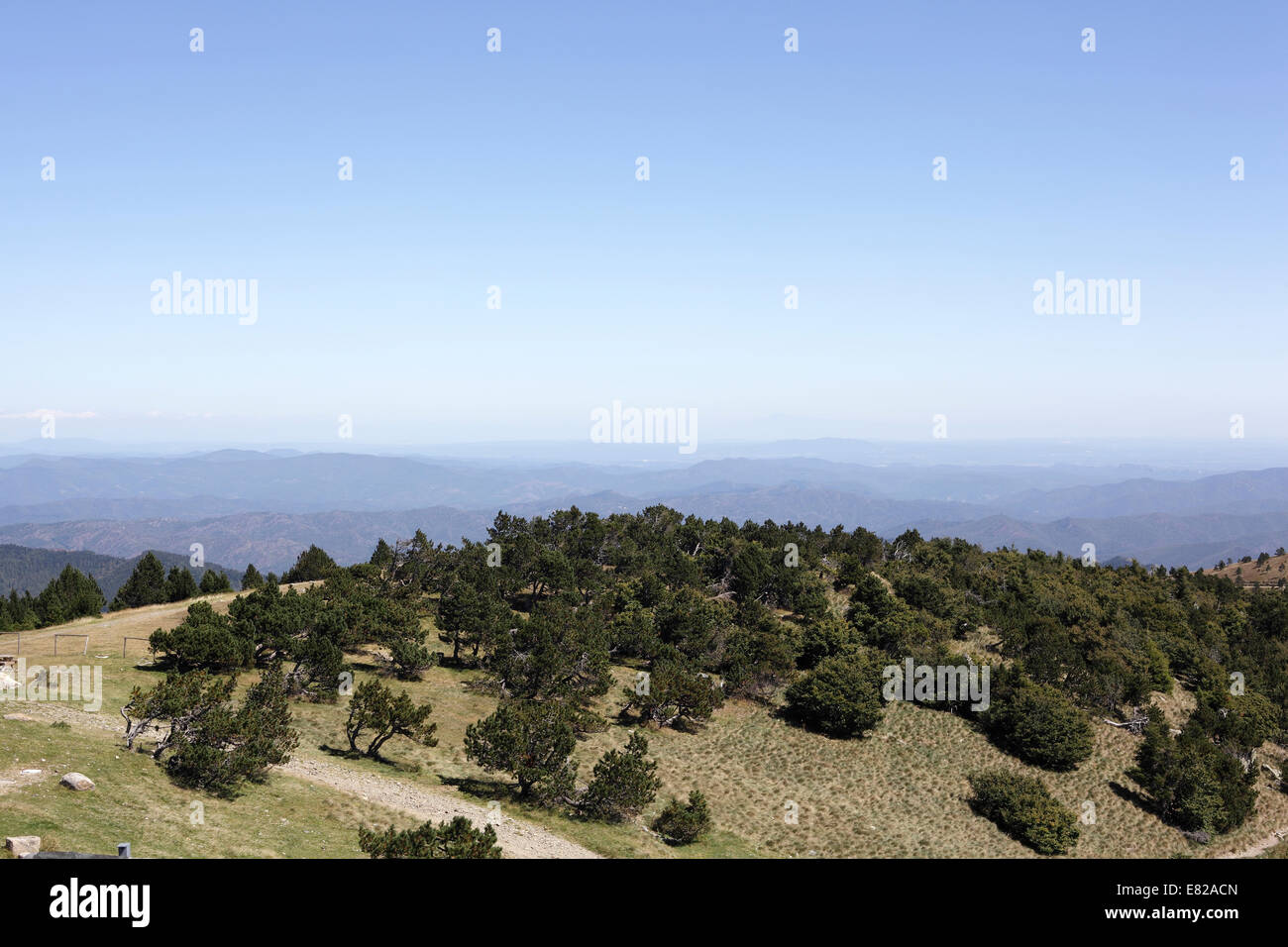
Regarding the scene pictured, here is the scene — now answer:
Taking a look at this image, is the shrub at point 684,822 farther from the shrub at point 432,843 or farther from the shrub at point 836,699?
the shrub at point 836,699

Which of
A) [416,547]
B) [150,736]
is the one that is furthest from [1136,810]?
[416,547]

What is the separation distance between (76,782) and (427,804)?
41.9 feet

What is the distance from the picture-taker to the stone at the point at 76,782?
79.2 feet

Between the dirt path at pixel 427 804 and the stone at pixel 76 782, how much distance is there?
8755 mm

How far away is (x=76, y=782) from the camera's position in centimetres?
2422

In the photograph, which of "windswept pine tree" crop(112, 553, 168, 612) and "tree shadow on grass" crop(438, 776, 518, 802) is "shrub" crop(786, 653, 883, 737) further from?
"windswept pine tree" crop(112, 553, 168, 612)

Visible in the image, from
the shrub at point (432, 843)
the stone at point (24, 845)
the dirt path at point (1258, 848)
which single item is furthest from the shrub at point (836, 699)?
the stone at point (24, 845)

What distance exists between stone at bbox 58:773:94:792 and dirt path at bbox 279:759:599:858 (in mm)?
8755

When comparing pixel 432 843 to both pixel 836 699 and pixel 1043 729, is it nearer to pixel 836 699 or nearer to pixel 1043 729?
pixel 836 699

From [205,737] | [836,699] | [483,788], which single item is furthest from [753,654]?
[205,737]

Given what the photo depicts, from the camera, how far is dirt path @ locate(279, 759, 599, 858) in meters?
28.8
